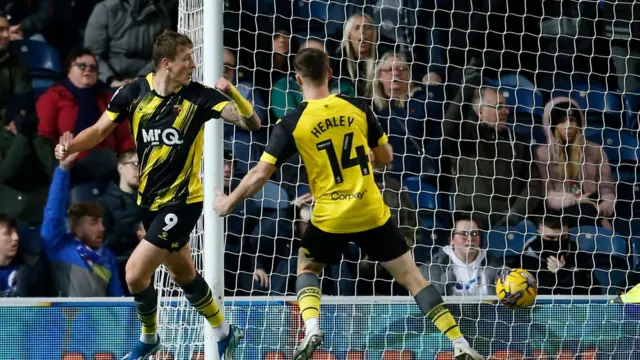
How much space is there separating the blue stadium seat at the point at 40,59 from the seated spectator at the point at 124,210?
3.40 ft

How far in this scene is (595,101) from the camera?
421 inches

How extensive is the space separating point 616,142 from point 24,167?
494cm

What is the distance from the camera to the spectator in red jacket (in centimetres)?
970

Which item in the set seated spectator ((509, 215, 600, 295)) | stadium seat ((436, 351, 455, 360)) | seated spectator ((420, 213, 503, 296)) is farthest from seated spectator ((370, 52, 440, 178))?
stadium seat ((436, 351, 455, 360))

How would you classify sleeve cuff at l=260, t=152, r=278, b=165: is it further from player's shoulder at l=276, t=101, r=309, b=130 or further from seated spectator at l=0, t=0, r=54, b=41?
seated spectator at l=0, t=0, r=54, b=41

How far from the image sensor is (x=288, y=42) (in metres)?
9.67

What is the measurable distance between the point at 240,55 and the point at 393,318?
288 centimetres

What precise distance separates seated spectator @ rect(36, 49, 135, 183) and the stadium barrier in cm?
183

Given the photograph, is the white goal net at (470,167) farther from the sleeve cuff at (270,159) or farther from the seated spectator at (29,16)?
the seated spectator at (29,16)

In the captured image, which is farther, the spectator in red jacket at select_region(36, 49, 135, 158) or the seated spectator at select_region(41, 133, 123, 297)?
the spectator in red jacket at select_region(36, 49, 135, 158)

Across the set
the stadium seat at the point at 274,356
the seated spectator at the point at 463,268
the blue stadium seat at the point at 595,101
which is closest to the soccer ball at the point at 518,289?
the seated spectator at the point at 463,268

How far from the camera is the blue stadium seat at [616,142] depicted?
10570mm

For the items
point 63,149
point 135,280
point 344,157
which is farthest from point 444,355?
point 63,149

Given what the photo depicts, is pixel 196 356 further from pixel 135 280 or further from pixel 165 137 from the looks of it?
pixel 165 137
